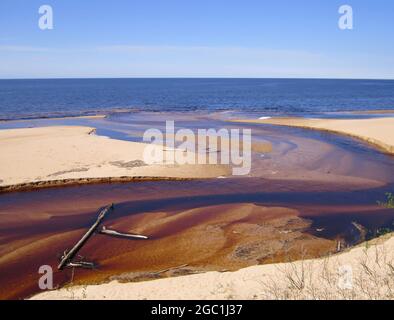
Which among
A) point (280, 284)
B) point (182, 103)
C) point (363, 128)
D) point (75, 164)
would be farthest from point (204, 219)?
point (182, 103)

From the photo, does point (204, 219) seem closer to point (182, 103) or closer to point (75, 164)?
point (75, 164)

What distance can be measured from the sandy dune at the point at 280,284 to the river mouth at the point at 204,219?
46.6 inches

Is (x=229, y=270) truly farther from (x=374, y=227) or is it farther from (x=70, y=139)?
(x=70, y=139)

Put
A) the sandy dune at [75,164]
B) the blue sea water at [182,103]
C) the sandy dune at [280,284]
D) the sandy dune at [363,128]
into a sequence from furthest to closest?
the blue sea water at [182,103]
the sandy dune at [363,128]
the sandy dune at [75,164]
the sandy dune at [280,284]

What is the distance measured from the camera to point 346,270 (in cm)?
883

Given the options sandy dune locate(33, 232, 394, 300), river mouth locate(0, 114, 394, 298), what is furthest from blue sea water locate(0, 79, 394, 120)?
sandy dune locate(33, 232, 394, 300)

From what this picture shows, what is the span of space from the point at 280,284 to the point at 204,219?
Result: 657 cm

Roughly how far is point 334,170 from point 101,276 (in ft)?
54.1

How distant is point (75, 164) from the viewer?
21.5 m

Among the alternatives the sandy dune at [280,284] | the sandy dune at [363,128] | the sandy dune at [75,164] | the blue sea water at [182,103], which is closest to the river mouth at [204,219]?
the sandy dune at [75,164]

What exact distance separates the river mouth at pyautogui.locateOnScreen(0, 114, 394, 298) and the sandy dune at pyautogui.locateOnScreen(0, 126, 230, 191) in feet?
3.28

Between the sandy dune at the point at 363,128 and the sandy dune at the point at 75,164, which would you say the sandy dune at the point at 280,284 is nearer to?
the sandy dune at the point at 75,164

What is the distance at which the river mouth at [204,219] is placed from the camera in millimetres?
11281
